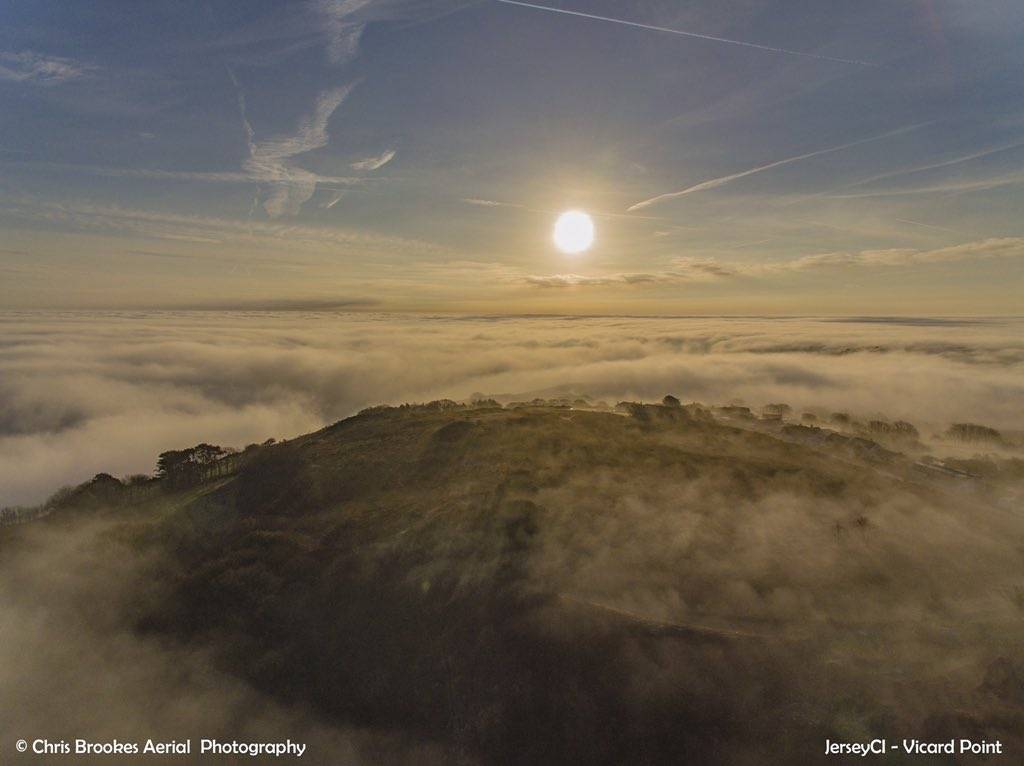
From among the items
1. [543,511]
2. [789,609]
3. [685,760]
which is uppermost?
[543,511]

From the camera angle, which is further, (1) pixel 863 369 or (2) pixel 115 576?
(1) pixel 863 369

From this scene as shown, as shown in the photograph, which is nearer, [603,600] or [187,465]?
[603,600]

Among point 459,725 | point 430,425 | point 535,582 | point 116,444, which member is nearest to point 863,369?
point 430,425

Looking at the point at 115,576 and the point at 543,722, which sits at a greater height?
the point at 115,576

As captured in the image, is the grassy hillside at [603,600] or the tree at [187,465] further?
the tree at [187,465]

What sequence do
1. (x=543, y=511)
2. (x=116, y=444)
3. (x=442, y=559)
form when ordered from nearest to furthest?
(x=442, y=559) → (x=543, y=511) → (x=116, y=444)

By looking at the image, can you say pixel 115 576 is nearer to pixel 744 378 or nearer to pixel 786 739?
pixel 786 739

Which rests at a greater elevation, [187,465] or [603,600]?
[187,465]

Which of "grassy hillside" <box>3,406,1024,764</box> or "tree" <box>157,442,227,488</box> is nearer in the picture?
"grassy hillside" <box>3,406,1024,764</box>
